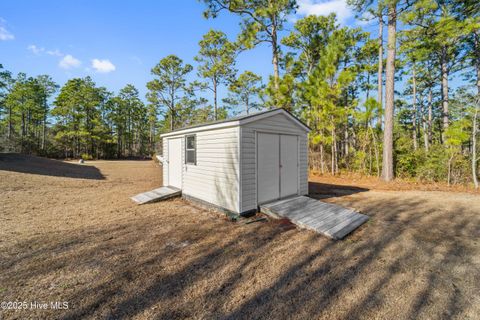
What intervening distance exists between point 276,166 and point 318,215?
1.62 m

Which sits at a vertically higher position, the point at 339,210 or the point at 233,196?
the point at 233,196

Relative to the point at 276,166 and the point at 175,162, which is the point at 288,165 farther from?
the point at 175,162

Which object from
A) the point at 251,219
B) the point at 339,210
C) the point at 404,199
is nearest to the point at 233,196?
the point at 251,219

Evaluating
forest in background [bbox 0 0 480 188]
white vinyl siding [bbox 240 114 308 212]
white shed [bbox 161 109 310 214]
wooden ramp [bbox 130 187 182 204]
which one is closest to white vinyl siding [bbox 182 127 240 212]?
white shed [bbox 161 109 310 214]

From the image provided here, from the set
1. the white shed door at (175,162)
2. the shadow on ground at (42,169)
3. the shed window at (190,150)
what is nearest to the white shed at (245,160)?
the shed window at (190,150)

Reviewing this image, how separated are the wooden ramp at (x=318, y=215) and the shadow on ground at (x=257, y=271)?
20cm

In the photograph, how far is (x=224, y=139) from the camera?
4.87m

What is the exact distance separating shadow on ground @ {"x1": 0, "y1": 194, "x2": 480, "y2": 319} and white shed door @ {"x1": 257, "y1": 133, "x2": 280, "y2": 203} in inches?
47.5

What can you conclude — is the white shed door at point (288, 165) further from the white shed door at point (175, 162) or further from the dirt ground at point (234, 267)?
the white shed door at point (175, 162)

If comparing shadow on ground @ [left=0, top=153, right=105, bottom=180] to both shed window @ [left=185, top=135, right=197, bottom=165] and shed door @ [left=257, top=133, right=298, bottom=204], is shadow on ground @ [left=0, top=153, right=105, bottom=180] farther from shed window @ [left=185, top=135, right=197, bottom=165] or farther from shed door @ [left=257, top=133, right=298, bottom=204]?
shed door @ [left=257, top=133, right=298, bottom=204]

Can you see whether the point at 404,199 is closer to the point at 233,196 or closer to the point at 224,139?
the point at 233,196

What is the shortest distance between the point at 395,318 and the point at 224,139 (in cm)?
408

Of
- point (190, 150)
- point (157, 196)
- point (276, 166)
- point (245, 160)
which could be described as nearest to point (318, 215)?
point (276, 166)

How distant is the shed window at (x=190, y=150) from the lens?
6047 mm
